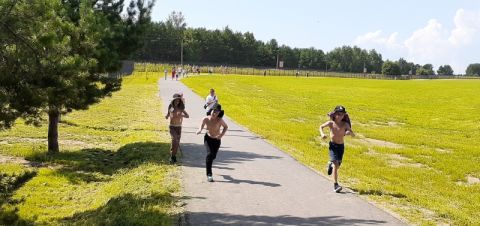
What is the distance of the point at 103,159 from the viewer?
15.7m

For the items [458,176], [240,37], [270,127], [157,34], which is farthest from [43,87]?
[240,37]

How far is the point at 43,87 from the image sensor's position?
11.2m

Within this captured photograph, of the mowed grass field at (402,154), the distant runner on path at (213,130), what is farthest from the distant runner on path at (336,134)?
the distant runner on path at (213,130)

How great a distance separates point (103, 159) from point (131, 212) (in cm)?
762

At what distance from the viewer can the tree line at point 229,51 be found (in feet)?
409

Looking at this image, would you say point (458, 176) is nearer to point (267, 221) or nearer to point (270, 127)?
point (267, 221)

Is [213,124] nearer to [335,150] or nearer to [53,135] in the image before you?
[335,150]

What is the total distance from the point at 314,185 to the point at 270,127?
1102cm

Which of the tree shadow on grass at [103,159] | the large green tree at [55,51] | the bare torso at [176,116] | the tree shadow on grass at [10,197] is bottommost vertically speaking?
the tree shadow on grass at [10,197]

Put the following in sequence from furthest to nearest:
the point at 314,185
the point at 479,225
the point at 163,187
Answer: the point at 314,185, the point at 163,187, the point at 479,225

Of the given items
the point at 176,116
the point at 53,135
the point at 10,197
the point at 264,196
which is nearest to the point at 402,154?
the point at 176,116

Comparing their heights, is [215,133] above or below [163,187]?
above

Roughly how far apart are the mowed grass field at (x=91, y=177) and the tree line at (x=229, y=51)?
78.2 metres

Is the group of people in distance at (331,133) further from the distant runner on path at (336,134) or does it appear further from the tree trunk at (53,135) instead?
the tree trunk at (53,135)
